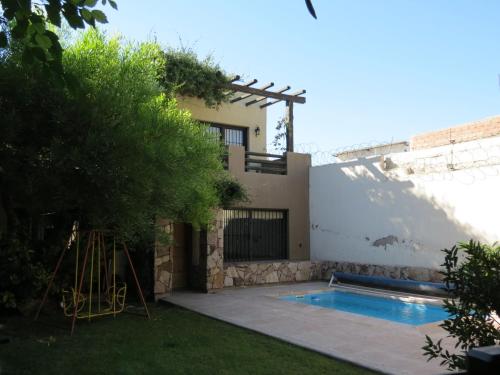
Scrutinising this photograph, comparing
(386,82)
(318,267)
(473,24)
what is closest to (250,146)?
(318,267)

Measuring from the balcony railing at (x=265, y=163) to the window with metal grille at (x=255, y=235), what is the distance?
1387mm

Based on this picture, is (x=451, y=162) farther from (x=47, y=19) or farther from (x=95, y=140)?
(x=47, y=19)

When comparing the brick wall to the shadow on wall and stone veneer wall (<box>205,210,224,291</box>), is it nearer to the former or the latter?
the shadow on wall

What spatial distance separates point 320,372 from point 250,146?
11.9m

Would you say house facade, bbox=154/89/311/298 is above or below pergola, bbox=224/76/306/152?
below

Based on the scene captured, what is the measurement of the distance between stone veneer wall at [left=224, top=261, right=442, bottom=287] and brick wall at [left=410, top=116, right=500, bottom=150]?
417cm

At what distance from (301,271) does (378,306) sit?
3709 millimetres

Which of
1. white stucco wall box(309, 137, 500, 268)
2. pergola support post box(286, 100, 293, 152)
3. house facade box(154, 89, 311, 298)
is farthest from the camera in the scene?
pergola support post box(286, 100, 293, 152)

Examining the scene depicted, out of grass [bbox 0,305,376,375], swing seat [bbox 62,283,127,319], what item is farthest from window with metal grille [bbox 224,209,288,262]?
grass [bbox 0,305,376,375]

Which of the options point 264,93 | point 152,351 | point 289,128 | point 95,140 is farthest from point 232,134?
point 152,351

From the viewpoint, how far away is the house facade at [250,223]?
1335cm

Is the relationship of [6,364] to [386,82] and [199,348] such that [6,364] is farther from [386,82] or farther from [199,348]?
[386,82]

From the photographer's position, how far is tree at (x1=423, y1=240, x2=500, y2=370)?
364 cm

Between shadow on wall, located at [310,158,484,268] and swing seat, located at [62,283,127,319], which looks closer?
swing seat, located at [62,283,127,319]
